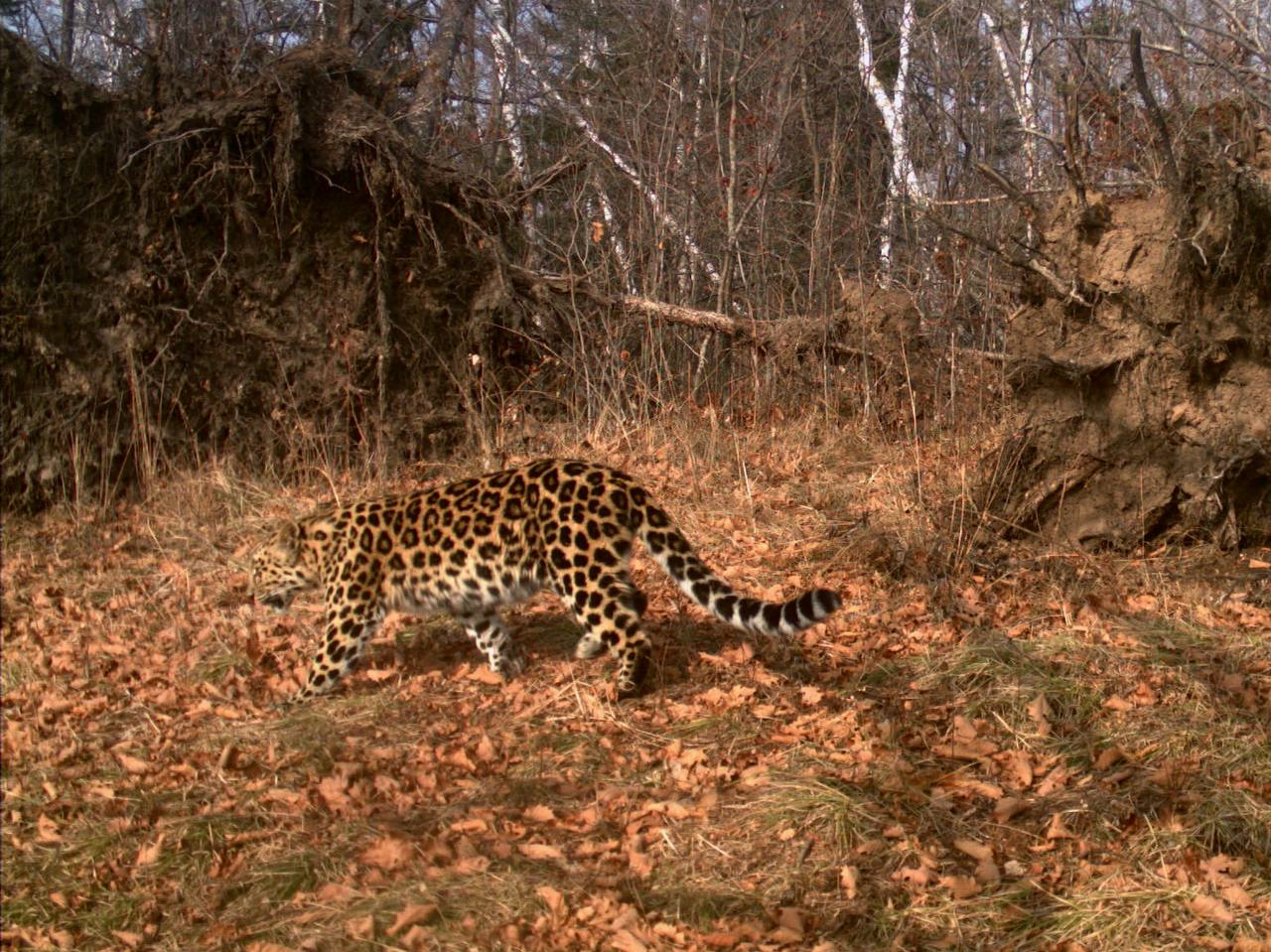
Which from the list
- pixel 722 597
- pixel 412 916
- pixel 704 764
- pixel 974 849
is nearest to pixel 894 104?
pixel 722 597

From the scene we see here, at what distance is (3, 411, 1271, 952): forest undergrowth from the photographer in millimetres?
4887

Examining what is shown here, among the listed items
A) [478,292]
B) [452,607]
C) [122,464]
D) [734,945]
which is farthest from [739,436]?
[734,945]

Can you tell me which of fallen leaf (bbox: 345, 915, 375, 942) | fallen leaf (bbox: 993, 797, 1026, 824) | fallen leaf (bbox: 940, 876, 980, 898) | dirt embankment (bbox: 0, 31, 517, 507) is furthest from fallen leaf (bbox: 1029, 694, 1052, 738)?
dirt embankment (bbox: 0, 31, 517, 507)

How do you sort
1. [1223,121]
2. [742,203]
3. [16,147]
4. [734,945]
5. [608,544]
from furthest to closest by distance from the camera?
[742,203] < [16,147] < [1223,121] < [608,544] < [734,945]

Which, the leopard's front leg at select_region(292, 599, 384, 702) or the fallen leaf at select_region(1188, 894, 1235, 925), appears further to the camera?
the leopard's front leg at select_region(292, 599, 384, 702)

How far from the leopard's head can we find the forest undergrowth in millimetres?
368

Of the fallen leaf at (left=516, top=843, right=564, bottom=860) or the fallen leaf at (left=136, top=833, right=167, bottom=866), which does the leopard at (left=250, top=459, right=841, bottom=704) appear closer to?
the fallen leaf at (left=516, top=843, right=564, bottom=860)

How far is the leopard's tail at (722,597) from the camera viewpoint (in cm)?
584

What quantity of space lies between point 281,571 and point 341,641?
0.88m

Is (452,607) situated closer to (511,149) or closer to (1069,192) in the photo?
(1069,192)

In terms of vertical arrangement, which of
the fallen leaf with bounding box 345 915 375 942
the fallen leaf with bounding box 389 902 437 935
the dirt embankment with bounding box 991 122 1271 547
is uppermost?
the dirt embankment with bounding box 991 122 1271 547

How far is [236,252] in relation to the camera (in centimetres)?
1175

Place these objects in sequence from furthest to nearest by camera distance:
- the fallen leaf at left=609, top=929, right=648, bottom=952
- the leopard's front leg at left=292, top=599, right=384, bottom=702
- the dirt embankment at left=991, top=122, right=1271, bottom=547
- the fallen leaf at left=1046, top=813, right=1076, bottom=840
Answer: the dirt embankment at left=991, top=122, right=1271, bottom=547, the leopard's front leg at left=292, top=599, right=384, bottom=702, the fallen leaf at left=1046, top=813, right=1076, bottom=840, the fallen leaf at left=609, top=929, right=648, bottom=952

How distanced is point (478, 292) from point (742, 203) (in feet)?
15.2
